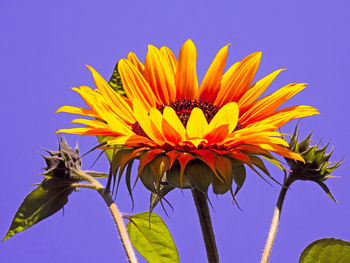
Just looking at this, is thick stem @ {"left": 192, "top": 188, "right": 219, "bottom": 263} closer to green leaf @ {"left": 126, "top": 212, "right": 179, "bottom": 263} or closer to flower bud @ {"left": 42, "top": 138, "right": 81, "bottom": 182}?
green leaf @ {"left": 126, "top": 212, "right": 179, "bottom": 263}

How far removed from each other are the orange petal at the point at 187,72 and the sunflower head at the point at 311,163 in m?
0.40

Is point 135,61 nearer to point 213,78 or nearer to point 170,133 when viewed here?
point 213,78

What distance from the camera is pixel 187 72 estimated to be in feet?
6.55

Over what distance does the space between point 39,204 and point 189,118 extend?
2.67ft

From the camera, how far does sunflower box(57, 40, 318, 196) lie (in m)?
1.48

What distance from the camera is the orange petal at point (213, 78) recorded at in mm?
1931

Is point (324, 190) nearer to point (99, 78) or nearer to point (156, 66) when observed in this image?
point (156, 66)

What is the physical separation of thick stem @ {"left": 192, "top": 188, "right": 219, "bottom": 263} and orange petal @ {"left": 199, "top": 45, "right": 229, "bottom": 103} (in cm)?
53

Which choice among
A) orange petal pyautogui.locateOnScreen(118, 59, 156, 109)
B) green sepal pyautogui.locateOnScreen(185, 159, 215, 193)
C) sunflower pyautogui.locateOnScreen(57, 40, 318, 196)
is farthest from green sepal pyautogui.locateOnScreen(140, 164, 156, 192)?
orange petal pyautogui.locateOnScreen(118, 59, 156, 109)

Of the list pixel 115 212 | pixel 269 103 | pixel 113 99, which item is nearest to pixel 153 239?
pixel 115 212

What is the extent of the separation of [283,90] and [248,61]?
0.71 ft

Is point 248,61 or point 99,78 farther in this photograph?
point 248,61

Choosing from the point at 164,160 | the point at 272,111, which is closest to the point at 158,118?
the point at 164,160

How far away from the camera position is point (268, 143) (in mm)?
1511
